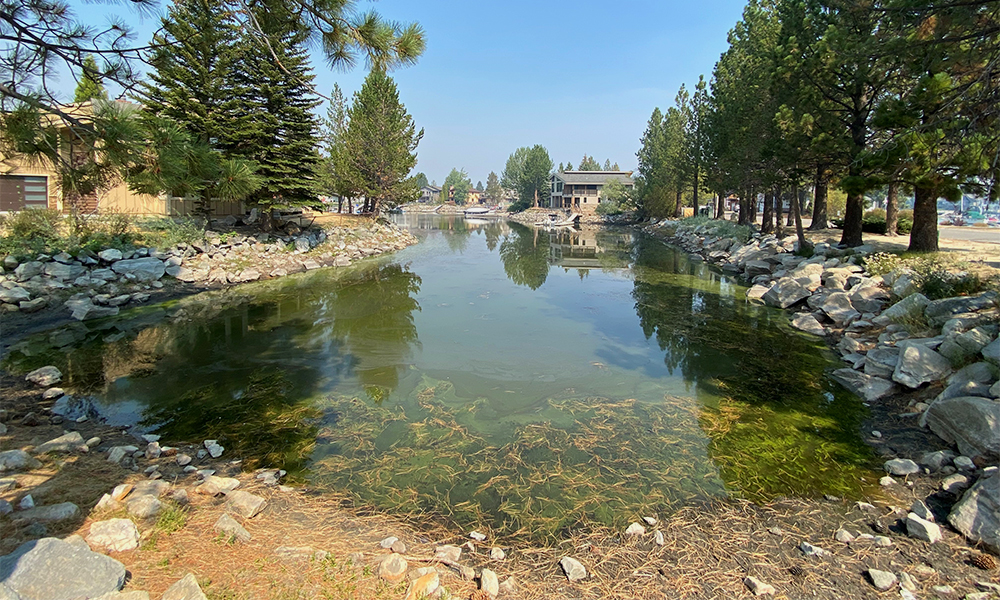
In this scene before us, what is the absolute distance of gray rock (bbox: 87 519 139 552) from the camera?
3.28 meters

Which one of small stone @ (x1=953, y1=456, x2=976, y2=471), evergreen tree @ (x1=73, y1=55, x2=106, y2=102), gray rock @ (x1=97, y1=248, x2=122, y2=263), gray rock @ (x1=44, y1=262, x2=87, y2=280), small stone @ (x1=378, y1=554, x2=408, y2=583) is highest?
evergreen tree @ (x1=73, y1=55, x2=106, y2=102)

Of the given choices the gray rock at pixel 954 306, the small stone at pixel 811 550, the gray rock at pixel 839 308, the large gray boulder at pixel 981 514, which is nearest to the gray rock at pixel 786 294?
the gray rock at pixel 839 308

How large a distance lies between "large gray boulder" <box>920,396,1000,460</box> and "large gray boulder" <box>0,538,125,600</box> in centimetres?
693

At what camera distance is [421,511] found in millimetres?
4527

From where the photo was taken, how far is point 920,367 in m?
6.81

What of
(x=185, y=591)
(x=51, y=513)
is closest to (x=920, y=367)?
(x=185, y=591)

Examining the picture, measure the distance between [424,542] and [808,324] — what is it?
9930 mm

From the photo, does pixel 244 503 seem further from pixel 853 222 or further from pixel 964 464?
pixel 853 222

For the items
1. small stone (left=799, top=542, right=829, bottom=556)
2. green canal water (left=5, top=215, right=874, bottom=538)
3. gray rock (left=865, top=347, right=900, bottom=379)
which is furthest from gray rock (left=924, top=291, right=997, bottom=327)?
small stone (left=799, top=542, right=829, bottom=556)

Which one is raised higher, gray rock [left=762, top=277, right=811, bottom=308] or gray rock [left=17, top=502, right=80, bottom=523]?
gray rock [left=762, top=277, right=811, bottom=308]

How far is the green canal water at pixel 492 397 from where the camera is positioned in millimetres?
5039

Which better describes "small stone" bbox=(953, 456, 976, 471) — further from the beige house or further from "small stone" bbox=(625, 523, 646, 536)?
the beige house

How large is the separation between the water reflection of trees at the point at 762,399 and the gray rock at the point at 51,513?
215 inches

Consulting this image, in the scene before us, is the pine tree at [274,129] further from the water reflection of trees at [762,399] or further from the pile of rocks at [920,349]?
the pile of rocks at [920,349]
